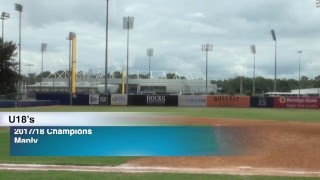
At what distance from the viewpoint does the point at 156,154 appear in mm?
13992

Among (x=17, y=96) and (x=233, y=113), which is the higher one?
(x=17, y=96)

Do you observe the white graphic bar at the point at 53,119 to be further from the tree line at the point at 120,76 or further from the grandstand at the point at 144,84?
the grandstand at the point at 144,84

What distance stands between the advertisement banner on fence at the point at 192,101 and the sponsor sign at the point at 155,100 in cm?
256

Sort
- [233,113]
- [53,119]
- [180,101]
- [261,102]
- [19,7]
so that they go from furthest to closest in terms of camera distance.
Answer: [19,7], [261,102], [180,101], [233,113], [53,119]

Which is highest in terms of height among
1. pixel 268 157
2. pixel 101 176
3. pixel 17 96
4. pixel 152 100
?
pixel 17 96

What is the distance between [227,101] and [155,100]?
1114cm

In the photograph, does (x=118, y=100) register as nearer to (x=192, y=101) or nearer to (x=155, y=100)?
(x=155, y=100)

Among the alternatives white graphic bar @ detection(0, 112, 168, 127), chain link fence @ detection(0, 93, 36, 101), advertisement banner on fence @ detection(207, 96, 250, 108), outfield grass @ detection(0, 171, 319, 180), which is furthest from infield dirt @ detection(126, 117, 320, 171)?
advertisement banner on fence @ detection(207, 96, 250, 108)

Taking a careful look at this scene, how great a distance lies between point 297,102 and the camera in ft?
216

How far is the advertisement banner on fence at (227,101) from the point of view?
66.9 metres

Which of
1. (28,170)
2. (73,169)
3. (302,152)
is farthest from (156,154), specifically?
(302,152)

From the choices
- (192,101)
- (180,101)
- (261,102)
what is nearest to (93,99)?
(180,101)

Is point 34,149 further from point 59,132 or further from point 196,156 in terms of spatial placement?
point 196,156

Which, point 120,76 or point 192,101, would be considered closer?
point 192,101
